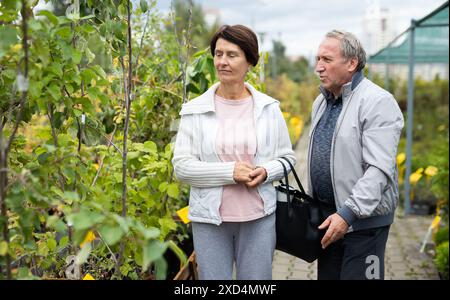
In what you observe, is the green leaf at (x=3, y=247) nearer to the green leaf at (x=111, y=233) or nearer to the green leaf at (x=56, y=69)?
the green leaf at (x=111, y=233)

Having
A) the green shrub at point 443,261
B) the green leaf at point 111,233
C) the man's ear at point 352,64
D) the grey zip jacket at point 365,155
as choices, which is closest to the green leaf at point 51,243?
the green leaf at point 111,233

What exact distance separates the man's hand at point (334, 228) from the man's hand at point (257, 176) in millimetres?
310

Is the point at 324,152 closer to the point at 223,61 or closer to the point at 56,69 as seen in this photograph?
the point at 223,61

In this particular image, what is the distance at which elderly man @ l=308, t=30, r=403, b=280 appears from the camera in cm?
213

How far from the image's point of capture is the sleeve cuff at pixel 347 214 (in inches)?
84.7

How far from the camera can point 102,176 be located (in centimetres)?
285

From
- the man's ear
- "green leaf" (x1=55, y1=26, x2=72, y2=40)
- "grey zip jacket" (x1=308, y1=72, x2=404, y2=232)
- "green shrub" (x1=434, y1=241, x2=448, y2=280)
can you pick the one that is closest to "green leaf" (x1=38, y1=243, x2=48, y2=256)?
"green leaf" (x1=55, y1=26, x2=72, y2=40)

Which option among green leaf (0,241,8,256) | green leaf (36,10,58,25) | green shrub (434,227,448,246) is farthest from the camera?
green shrub (434,227,448,246)

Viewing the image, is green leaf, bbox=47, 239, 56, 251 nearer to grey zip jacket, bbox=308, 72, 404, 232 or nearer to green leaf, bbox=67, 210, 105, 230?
green leaf, bbox=67, 210, 105, 230

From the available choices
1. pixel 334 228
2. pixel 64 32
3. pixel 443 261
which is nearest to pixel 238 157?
pixel 334 228

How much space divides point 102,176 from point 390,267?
3.03 metres

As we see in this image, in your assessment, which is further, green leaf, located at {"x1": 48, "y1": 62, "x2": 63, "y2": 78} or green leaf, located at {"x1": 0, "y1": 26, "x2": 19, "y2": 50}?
green leaf, located at {"x1": 48, "y1": 62, "x2": 63, "y2": 78}

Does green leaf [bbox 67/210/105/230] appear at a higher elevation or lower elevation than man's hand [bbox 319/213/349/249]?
higher
